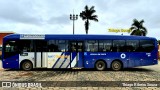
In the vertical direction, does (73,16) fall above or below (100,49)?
above

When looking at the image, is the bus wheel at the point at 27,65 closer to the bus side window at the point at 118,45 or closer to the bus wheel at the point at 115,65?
the bus wheel at the point at 115,65

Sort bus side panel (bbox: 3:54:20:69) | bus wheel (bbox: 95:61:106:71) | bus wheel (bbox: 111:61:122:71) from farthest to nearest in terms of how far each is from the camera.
Answer: bus wheel (bbox: 111:61:122:71) → bus wheel (bbox: 95:61:106:71) → bus side panel (bbox: 3:54:20:69)

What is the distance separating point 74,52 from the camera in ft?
75.2

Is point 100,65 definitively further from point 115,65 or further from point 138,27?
point 138,27

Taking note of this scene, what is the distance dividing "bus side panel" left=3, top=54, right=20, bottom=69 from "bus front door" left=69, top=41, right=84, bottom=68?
4156 millimetres

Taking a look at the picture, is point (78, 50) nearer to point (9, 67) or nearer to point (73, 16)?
point (9, 67)

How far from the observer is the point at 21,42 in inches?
892

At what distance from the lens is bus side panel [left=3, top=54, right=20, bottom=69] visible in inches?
891

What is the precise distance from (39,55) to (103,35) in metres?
5.21

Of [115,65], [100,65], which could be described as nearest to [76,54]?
[100,65]

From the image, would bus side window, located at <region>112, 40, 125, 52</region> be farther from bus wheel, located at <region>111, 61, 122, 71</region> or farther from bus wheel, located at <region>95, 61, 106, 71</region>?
bus wheel, located at <region>95, 61, 106, 71</region>

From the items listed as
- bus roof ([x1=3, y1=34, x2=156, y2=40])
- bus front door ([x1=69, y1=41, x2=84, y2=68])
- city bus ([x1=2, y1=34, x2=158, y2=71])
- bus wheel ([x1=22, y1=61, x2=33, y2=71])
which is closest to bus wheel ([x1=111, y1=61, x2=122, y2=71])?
city bus ([x1=2, y1=34, x2=158, y2=71])

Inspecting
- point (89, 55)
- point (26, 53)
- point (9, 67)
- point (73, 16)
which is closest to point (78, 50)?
point (89, 55)

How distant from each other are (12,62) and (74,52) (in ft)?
15.8
